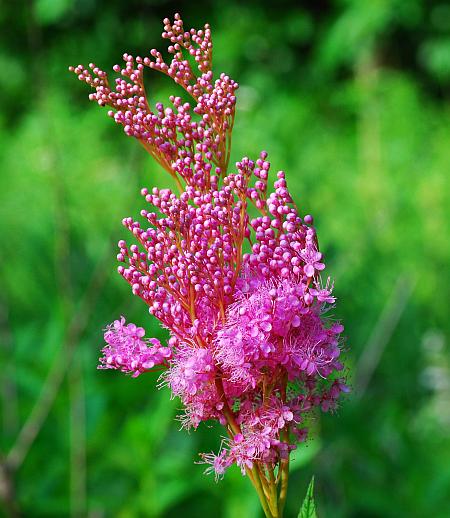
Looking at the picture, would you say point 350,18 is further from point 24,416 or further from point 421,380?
point 24,416

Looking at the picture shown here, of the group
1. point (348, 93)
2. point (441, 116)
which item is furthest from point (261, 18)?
point (441, 116)

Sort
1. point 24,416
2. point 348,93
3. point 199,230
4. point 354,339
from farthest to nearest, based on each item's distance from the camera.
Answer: point 348,93, point 354,339, point 24,416, point 199,230

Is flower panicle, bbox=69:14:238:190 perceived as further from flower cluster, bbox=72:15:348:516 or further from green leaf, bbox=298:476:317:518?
green leaf, bbox=298:476:317:518

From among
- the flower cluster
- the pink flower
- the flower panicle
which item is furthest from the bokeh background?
the flower panicle

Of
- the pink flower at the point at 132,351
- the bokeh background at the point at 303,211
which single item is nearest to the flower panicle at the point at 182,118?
the pink flower at the point at 132,351

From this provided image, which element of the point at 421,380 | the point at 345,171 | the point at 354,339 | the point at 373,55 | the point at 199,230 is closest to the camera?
the point at 199,230

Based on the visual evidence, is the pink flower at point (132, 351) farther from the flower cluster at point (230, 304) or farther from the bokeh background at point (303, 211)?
the bokeh background at point (303, 211)

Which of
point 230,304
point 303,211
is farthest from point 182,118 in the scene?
point 303,211
